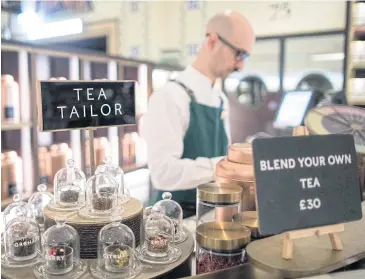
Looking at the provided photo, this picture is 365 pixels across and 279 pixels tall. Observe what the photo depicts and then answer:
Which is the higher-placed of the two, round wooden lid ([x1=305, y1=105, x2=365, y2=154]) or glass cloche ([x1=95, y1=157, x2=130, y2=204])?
round wooden lid ([x1=305, y1=105, x2=365, y2=154])

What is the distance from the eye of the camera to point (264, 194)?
0.82m

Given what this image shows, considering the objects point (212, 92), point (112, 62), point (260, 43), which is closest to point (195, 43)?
point (260, 43)

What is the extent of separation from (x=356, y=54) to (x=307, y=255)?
3971mm

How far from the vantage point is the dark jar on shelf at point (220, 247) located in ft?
2.85

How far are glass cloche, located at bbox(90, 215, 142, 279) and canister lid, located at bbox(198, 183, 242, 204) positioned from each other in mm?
201

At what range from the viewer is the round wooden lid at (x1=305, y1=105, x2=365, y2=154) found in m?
1.21

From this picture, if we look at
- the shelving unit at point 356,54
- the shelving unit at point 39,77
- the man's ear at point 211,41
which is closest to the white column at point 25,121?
the shelving unit at point 39,77

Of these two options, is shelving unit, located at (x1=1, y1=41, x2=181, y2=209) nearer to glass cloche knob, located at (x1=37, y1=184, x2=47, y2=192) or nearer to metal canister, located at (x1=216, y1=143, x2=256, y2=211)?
glass cloche knob, located at (x1=37, y1=184, x2=47, y2=192)

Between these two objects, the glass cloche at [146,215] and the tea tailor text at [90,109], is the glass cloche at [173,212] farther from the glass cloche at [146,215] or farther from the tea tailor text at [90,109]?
the tea tailor text at [90,109]

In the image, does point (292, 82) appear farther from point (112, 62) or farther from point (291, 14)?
point (112, 62)

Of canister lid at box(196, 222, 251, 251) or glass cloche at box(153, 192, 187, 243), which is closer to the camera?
canister lid at box(196, 222, 251, 251)

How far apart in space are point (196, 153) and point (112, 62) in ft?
6.39

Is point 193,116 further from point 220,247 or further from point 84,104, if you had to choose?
point 220,247

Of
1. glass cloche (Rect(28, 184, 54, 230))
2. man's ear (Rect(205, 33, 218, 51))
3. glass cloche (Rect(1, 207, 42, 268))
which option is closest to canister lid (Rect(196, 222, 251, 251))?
glass cloche (Rect(1, 207, 42, 268))
